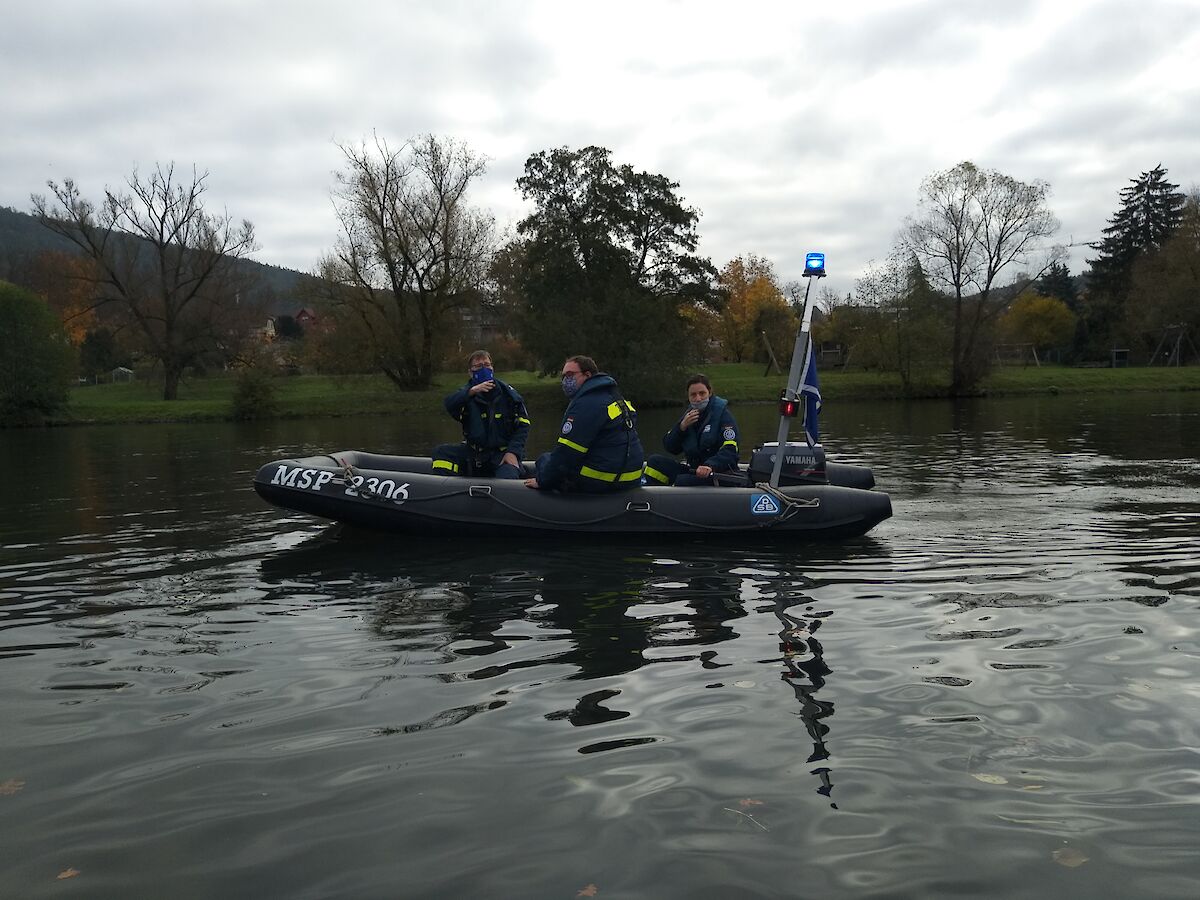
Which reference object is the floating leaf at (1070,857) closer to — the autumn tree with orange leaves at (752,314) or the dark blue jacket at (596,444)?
the dark blue jacket at (596,444)

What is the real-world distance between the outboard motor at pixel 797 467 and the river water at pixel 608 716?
1.30 meters

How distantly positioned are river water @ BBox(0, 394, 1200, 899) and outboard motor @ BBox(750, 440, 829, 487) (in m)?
1.30

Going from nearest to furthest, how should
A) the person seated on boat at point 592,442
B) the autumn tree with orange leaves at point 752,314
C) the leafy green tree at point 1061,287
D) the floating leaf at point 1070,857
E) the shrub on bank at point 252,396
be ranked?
the floating leaf at point 1070,857 → the person seated on boat at point 592,442 → the shrub on bank at point 252,396 → the autumn tree with orange leaves at point 752,314 → the leafy green tree at point 1061,287

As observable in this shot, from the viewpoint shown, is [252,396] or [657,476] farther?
[252,396]

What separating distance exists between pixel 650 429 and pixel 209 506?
15.6m

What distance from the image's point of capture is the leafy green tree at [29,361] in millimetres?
33719

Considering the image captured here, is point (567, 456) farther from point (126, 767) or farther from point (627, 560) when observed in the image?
point (126, 767)

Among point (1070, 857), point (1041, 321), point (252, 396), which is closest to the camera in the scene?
point (1070, 857)

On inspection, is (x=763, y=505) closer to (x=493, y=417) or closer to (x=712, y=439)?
(x=712, y=439)

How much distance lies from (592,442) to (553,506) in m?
0.69

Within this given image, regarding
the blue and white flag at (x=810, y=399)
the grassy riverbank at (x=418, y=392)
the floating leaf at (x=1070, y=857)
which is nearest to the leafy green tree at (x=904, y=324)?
the grassy riverbank at (x=418, y=392)

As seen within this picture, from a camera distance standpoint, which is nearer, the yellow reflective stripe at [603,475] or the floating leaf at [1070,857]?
the floating leaf at [1070,857]

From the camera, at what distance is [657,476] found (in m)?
9.74

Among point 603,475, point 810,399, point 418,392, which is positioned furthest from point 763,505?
point 418,392
